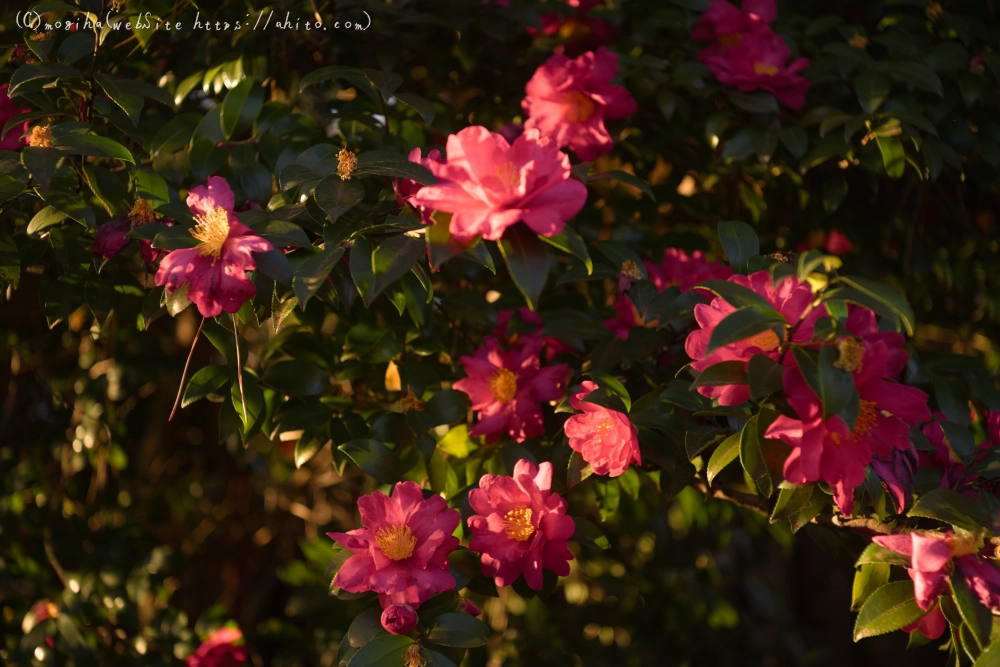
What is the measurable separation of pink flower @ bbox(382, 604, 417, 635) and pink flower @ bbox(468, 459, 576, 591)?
0.09 metres

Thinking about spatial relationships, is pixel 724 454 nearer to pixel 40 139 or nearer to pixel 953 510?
pixel 953 510

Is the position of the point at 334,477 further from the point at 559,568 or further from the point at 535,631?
the point at 559,568

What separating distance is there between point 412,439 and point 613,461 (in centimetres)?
29

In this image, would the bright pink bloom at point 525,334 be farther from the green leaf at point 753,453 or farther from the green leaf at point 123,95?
the green leaf at point 123,95

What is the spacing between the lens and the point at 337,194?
739 mm

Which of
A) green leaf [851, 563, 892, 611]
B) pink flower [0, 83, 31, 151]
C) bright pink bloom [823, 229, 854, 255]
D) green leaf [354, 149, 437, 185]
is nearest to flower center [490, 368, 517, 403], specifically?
green leaf [354, 149, 437, 185]

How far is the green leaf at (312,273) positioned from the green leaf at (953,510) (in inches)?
22.6

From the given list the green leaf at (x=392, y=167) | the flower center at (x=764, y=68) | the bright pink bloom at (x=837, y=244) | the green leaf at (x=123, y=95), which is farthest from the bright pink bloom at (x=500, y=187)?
the bright pink bloom at (x=837, y=244)

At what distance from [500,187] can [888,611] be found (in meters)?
0.54

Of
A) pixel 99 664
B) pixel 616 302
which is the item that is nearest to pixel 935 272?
pixel 616 302

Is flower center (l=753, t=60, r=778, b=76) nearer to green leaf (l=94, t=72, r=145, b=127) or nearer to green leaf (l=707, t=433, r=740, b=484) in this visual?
green leaf (l=707, t=433, r=740, b=484)

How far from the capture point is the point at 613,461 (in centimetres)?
79

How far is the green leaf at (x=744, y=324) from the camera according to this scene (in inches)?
23.8

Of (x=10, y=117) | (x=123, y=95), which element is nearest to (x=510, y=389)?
(x=123, y=95)
